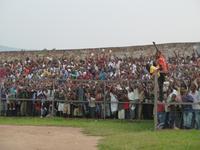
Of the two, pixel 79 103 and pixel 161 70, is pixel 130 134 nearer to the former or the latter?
pixel 161 70

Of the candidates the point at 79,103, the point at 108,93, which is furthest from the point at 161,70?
the point at 79,103

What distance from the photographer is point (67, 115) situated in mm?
20000

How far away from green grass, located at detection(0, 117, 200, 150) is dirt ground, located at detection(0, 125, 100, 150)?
0.43 meters

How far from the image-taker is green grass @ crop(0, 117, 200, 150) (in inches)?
468

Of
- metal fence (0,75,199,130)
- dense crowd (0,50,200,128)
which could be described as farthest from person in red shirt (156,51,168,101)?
metal fence (0,75,199,130)

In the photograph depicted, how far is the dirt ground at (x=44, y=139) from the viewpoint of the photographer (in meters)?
12.2

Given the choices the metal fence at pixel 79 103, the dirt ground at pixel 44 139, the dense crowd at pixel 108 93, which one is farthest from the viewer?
the metal fence at pixel 79 103

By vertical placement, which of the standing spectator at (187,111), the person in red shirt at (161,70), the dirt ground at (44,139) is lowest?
the dirt ground at (44,139)

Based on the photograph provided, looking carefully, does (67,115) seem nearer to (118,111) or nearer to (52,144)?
(118,111)

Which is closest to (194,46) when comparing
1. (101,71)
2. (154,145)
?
(101,71)

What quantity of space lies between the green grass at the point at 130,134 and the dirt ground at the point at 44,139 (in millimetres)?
430

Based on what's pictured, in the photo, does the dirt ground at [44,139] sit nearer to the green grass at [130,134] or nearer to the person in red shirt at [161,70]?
the green grass at [130,134]

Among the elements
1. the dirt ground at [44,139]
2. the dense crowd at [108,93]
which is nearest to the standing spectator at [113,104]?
the dense crowd at [108,93]

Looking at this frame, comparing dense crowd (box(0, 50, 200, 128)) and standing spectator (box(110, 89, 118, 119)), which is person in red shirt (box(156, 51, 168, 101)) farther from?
standing spectator (box(110, 89, 118, 119))
